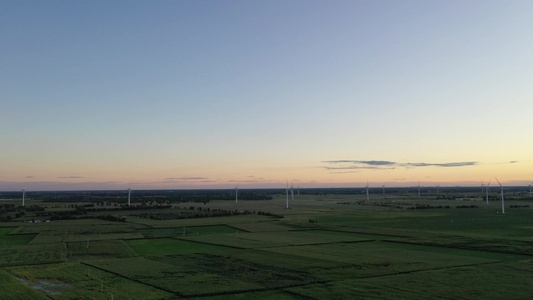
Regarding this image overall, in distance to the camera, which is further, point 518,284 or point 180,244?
point 180,244

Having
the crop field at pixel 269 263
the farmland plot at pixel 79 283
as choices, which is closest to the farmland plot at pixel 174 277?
the crop field at pixel 269 263

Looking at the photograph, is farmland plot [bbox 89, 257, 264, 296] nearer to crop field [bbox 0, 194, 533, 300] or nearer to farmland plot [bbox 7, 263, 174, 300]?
crop field [bbox 0, 194, 533, 300]

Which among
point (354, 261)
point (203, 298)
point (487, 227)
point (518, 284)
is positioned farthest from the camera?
point (487, 227)

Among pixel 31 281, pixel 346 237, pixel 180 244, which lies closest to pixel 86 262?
pixel 31 281

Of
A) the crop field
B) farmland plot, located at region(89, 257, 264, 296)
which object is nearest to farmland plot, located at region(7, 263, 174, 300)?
the crop field

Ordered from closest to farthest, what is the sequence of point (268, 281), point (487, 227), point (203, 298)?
point (203, 298)
point (268, 281)
point (487, 227)

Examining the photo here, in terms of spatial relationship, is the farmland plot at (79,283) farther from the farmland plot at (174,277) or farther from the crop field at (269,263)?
the farmland plot at (174,277)

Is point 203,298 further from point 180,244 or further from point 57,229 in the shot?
point 57,229
